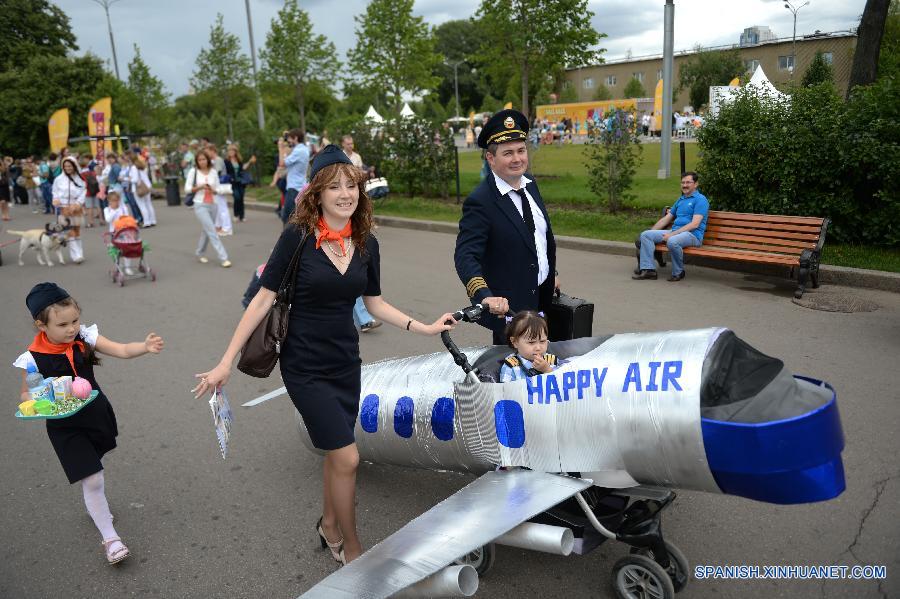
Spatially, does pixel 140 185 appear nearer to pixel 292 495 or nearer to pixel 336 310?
pixel 292 495

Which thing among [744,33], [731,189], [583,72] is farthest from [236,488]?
[583,72]

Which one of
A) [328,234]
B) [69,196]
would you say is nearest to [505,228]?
[328,234]

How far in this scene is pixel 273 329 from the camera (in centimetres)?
317

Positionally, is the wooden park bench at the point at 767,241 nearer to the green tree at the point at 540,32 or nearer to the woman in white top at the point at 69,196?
the green tree at the point at 540,32

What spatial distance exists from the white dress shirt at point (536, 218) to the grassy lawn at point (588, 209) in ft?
19.8

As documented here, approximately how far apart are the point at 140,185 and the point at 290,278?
14.8m

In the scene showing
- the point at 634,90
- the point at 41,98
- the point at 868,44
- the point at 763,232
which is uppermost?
the point at 634,90

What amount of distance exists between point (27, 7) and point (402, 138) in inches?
1833

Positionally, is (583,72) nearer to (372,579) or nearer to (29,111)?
(29,111)

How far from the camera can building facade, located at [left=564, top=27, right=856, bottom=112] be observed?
58700 millimetres

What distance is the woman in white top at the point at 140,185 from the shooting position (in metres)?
16.3

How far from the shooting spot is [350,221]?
11.0 feet

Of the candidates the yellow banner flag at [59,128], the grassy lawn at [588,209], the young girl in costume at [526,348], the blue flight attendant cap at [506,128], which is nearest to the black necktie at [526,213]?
the blue flight attendant cap at [506,128]

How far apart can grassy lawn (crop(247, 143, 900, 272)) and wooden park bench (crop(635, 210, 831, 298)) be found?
59 cm
